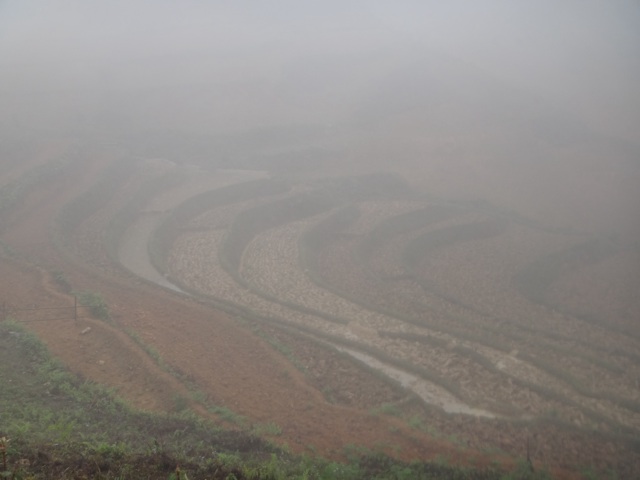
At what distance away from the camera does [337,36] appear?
61938mm

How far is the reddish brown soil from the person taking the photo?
31.7 ft

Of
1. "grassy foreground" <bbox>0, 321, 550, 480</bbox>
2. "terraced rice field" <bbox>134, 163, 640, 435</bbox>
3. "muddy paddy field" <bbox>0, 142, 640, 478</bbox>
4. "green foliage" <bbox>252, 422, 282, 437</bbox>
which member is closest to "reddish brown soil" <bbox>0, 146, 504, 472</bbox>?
"muddy paddy field" <bbox>0, 142, 640, 478</bbox>

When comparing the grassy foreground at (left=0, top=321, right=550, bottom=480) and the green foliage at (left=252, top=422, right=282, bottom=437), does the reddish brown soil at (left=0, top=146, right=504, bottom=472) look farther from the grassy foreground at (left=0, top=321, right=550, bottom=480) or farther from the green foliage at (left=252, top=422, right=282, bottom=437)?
the grassy foreground at (left=0, top=321, right=550, bottom=480)

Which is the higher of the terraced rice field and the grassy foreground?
the grassy foreground

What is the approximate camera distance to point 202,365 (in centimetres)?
1191

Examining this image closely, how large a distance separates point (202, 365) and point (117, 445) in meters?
4.62

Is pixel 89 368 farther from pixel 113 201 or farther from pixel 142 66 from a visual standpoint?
pixel 142 66

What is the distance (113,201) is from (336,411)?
20559 millimetres

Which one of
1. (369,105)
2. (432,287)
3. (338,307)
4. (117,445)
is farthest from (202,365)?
(369,105)

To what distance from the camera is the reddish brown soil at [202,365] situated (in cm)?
966

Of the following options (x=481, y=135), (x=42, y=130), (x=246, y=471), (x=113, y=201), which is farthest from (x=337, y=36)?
(x=246, y=471)

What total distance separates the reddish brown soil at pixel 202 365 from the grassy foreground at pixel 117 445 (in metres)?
0.50

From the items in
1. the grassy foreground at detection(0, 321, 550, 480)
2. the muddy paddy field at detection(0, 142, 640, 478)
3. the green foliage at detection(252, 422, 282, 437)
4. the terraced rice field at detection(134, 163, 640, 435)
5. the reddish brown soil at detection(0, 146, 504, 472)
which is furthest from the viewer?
the terraced rice field at detection(134, 163, 640, 435)

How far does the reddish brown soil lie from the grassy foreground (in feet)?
1.64
